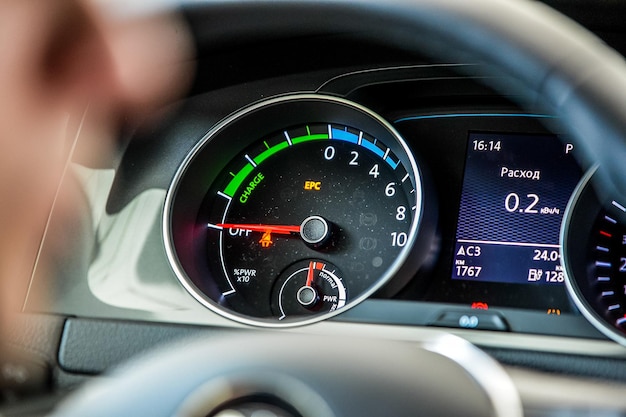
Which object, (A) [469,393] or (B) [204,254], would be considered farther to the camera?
(B) [204,254]

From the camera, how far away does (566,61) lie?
37.0 inches

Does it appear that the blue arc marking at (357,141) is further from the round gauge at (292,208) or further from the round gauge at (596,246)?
the round gauge at (596,246)

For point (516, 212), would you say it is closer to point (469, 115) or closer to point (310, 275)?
point (469, 115)

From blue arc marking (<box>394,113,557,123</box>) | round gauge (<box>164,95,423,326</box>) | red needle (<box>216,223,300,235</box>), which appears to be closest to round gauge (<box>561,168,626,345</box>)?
blue arc marking (<box>394,113,557,123</box>)

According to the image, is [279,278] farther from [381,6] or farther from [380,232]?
[381,6]

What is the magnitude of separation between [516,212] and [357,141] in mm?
369

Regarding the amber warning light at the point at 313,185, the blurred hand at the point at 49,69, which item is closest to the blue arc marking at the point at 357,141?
the amber warning light at the point at 313,185

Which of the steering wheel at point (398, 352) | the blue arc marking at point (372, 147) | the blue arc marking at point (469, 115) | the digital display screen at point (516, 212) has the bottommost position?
the steering wheel at point (398, 352)

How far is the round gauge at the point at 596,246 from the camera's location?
72.8 inches

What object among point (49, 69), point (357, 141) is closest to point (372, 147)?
point (357, 141)

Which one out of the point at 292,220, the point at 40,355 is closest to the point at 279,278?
the point at 292,220

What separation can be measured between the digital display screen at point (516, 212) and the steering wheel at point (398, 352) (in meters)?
0.91

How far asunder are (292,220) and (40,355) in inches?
22.0

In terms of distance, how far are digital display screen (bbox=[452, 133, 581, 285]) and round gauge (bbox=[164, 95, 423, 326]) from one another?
4.8 inches
